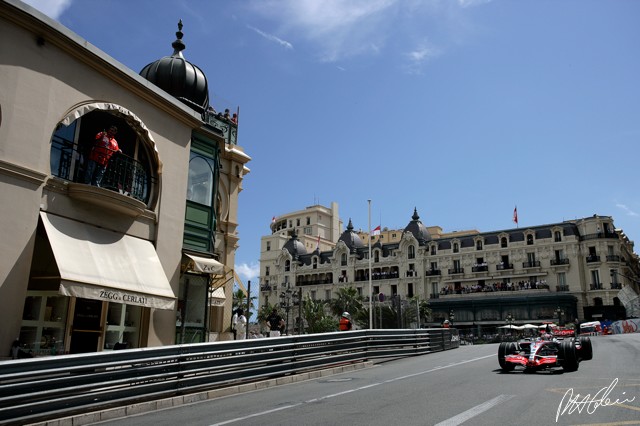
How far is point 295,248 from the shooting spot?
295 ft

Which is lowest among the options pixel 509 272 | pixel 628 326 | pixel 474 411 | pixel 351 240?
pixel 474 411

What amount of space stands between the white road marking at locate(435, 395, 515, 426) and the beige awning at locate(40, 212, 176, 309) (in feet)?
24.4

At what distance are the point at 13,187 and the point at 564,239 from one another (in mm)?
64712

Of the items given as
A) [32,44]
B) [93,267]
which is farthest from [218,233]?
[32,44]

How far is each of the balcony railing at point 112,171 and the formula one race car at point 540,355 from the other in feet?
33.8

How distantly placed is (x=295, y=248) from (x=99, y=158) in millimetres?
77898

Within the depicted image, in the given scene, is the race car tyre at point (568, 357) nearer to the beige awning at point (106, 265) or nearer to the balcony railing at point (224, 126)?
the beige awning at point (106, 265)

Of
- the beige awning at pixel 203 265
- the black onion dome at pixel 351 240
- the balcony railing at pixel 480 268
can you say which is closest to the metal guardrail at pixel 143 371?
the beige awning at pixel 203 265

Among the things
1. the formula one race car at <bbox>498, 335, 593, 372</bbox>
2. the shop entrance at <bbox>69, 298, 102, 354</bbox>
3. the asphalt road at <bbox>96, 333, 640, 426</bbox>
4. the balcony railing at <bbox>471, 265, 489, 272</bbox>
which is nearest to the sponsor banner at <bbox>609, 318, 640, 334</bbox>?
the balcony railing at <bbox>471, 265, 489, 272</bbox>

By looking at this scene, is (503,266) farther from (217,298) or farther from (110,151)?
(110,151)

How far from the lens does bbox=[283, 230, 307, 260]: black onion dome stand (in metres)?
89.4

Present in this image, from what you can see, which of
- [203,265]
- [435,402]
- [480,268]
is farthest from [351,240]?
[435,402]

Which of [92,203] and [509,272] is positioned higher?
[509,272]
